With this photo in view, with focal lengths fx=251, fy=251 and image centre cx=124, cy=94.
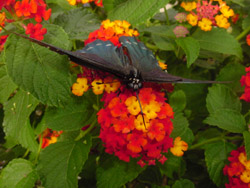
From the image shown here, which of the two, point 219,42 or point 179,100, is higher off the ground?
point 219,42

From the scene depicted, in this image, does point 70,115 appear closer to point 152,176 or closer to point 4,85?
point 4,85

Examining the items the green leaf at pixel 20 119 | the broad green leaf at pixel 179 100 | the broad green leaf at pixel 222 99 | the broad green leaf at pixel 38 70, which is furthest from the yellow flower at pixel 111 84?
the broad green leaf at pixel 222 99

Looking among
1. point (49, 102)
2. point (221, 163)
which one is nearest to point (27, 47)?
point (49, 102)

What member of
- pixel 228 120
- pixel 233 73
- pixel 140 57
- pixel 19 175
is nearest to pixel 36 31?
pixel 140 57

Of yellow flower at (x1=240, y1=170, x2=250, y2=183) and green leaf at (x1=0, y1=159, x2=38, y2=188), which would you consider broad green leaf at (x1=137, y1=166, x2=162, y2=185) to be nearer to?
yellow flower at (x1=240, y1=170, x2=250, y2=183)

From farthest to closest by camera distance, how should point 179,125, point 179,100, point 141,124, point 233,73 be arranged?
point 233,73
point 179,100
point 179,125
point 141,124
